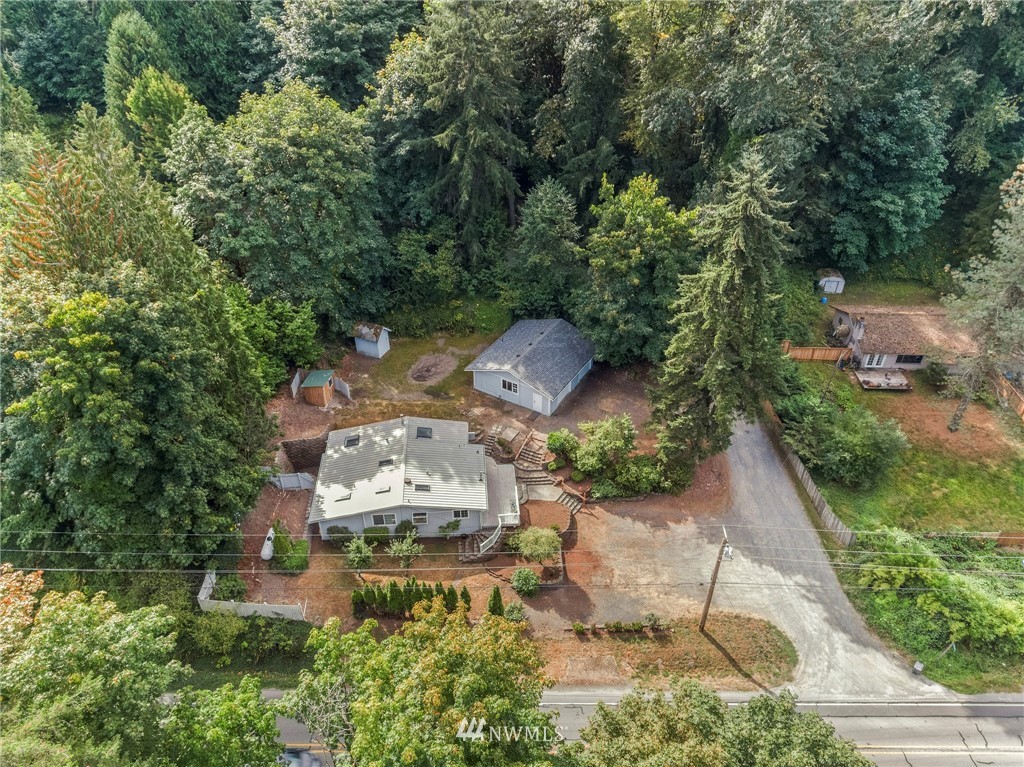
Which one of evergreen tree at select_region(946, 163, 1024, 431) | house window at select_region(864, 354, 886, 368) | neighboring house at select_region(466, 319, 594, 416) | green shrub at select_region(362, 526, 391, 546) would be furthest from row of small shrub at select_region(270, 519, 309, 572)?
evergreen tree at select_region(946, 163, 1024, 431)

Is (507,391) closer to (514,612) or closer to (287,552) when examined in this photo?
(514,612)

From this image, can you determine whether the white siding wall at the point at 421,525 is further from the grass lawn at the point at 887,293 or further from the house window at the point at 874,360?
the grass lawn at the point at 887,293

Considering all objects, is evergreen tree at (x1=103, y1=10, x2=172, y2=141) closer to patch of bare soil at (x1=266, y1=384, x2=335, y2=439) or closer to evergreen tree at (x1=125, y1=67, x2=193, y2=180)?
evergreen tree at (x1=125, y1=67, x2=193, y2=180)

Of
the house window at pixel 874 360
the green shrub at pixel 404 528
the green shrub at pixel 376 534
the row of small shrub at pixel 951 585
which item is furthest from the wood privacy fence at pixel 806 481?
the green shrub at pixel 376 534

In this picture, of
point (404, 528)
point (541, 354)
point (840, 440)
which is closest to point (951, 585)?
point (840, 440)

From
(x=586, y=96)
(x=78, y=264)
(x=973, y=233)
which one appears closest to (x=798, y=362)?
(x=973, y=233)
